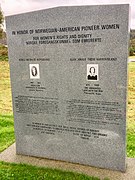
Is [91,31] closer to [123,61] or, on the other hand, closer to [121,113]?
[123,61]

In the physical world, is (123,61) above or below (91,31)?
below

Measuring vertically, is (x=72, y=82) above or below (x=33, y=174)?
above

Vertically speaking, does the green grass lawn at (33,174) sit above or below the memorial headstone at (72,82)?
below

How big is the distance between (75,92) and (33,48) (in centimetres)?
109

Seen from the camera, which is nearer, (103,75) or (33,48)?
(103,75)

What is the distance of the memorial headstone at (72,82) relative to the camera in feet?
14.4

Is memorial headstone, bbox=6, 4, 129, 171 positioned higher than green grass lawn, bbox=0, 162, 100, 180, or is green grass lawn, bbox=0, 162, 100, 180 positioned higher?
memorial headstone, bbox=6, 4, 129, 171

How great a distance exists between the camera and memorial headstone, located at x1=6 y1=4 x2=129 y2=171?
440cm

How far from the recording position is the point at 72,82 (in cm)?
481

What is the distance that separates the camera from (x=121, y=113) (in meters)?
4.52

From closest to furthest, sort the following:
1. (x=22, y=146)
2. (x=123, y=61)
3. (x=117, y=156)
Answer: (x=123, y=61) < (x=117, y=156) < (x=22, y=146)

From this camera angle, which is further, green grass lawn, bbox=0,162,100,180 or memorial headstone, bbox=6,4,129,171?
green grass lawn, bbox=0,162,100,180

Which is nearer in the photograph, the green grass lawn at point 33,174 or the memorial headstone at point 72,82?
the memorial headstone at point 72,82

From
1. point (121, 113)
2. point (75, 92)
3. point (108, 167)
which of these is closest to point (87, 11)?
point (75, 92)
